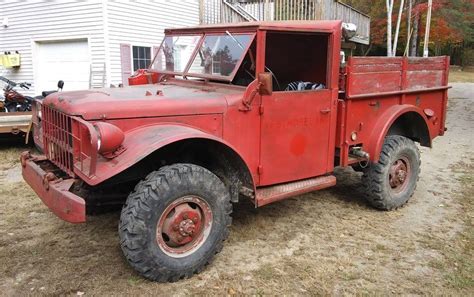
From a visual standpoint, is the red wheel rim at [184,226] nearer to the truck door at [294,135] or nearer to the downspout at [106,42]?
the truck door at [294,135]

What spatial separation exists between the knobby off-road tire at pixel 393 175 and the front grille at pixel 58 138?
3211 mm

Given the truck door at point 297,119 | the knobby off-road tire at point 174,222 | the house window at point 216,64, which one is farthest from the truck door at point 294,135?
the knobby off-road tire at point 174,222

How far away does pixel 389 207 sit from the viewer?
525 cm

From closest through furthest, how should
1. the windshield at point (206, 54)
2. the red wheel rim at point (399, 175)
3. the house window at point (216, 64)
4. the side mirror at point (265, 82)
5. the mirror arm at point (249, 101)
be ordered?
the side mirror at point (265, 82)
the mirror arm at point (249, 101)
the windshield at point (206, 54)
the house window at point (216, 64)
the red wheel rim at point (399, 175)

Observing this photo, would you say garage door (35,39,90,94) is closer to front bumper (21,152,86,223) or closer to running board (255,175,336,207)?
front bumper (21,152,86,223)

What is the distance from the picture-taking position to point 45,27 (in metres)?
12.3

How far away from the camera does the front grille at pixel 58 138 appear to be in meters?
3.65

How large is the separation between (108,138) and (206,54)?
1668mm

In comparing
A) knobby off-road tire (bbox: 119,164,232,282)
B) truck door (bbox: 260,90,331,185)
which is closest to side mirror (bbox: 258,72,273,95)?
truck door (bbox: 260,90,331,185)

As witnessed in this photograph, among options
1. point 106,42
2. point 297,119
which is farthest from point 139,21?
point 297,119

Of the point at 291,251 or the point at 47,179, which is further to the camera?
the point at 291,251

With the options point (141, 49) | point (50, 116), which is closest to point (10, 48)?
point (141, 49)

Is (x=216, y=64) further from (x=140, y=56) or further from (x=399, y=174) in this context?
(x=140, y=56)

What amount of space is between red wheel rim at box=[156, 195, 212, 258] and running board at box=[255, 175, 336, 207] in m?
0.58
